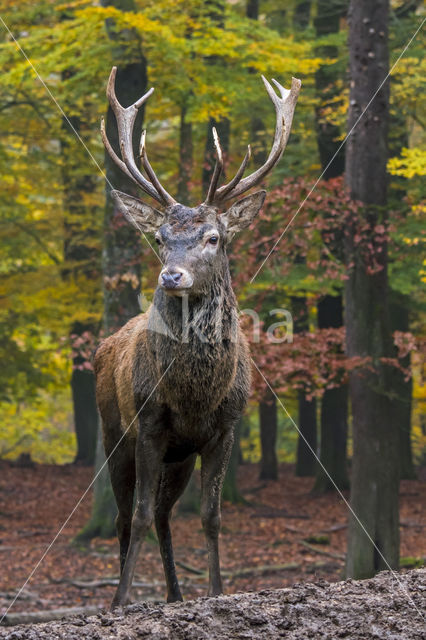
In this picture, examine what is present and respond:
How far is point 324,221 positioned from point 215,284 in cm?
567

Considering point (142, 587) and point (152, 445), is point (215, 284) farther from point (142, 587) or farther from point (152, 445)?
point (142, 587)

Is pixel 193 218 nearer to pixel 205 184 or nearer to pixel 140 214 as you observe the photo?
pixel 140 214

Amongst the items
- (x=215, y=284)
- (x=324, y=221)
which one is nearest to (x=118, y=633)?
(x=215, y=284)

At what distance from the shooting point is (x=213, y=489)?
548 centimetres

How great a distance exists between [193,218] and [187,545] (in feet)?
31.4

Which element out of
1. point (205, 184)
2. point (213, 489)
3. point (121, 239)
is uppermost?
point (205, 184)

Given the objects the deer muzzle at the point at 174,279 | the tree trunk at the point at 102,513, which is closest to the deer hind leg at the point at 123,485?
the deer muzzle at the point at 174,279

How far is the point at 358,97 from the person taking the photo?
10.9 metres

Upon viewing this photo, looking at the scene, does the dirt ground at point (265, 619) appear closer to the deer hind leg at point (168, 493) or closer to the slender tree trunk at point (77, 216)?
the deer hind leg at point (168, 493)

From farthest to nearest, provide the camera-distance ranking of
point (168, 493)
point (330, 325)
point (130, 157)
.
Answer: point (330, 325)
point (168, 493)
point (130, 157)

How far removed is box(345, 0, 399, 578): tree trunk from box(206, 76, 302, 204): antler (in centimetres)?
464

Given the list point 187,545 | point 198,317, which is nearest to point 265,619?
point 198,317

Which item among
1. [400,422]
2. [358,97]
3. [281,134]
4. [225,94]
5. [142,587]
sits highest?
[225,94]

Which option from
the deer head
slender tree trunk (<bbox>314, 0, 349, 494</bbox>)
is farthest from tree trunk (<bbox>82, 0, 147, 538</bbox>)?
the deer head
